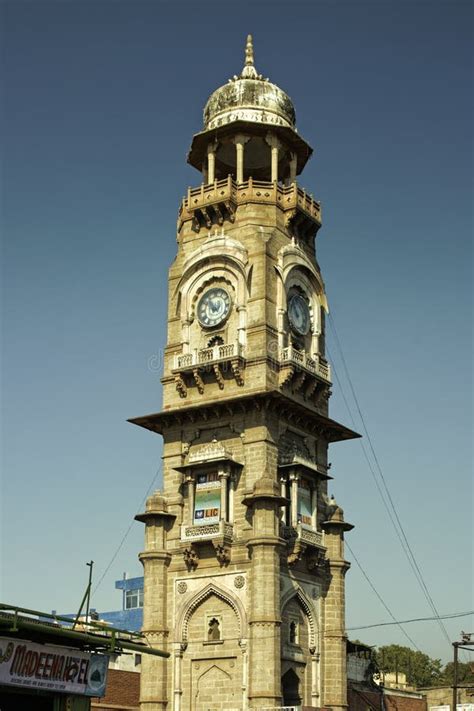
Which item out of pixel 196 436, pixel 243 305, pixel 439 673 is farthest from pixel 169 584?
pixel 439 673

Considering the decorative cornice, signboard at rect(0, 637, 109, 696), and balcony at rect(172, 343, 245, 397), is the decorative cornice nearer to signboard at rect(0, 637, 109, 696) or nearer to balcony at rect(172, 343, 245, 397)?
balcony at rect(172, 343, 245, 397)

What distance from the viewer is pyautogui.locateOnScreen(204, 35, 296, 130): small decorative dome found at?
61.1m

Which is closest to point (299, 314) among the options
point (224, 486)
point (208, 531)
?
point (224, 486)

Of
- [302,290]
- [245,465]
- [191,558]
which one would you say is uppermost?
[302,290]

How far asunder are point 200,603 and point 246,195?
71.7 ft

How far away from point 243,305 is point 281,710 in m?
20.0

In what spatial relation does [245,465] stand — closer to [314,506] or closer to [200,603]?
[314,506]

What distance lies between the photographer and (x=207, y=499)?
176 feet

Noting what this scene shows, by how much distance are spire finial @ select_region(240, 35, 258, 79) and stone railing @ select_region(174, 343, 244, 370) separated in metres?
17.9

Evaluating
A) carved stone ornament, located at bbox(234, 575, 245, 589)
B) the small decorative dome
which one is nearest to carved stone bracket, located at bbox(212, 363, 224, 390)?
carved stone ornament, located at bbox(234, 575, 245, 589)

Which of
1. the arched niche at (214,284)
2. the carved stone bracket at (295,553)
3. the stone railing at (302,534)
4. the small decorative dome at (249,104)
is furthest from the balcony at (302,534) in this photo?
the small decorative dome at (249,104)

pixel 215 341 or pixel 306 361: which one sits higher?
pixel 215 341

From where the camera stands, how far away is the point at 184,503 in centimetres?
5466

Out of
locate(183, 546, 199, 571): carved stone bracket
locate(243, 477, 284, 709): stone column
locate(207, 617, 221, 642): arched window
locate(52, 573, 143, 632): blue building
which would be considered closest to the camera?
locate(243, 477, 284, 709): stone column
